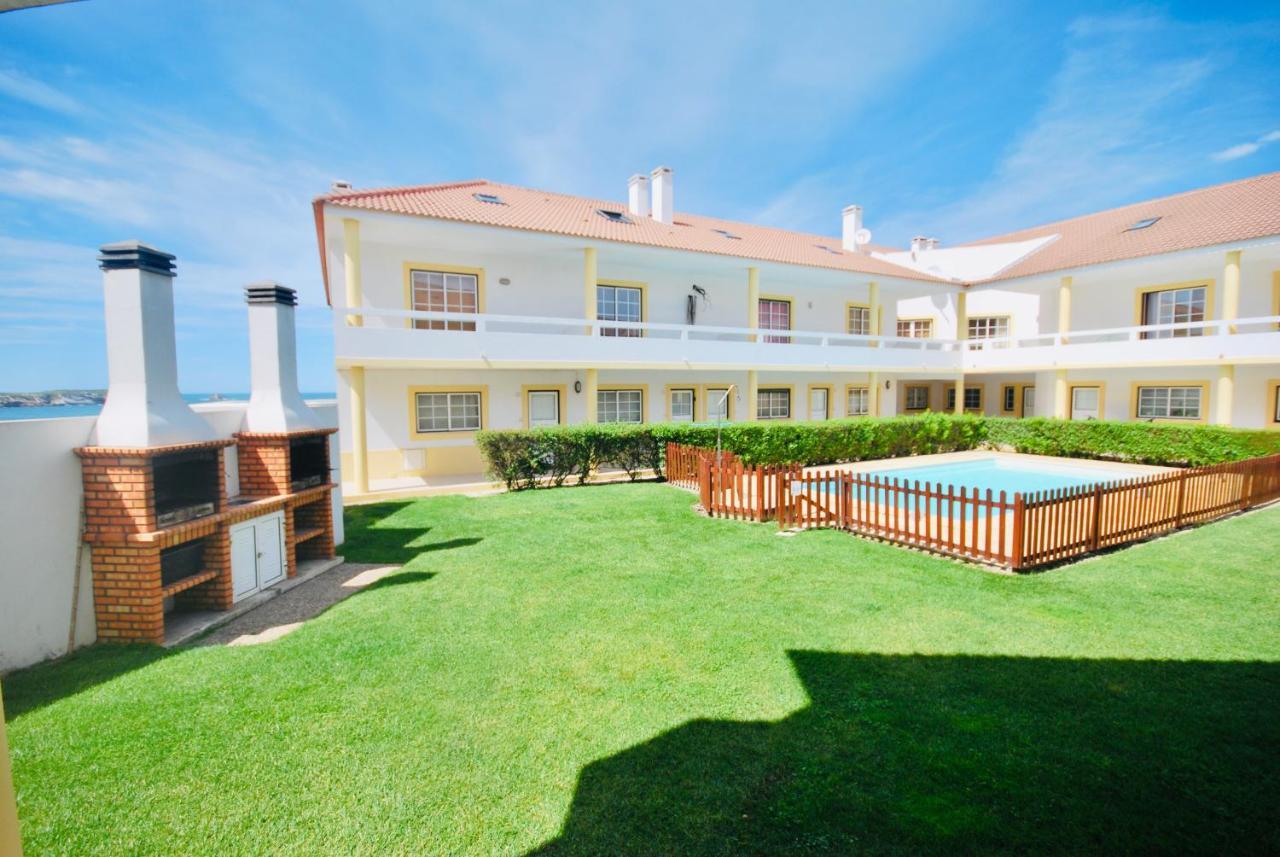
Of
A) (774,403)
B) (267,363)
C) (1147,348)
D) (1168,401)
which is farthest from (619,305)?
(1168,401)

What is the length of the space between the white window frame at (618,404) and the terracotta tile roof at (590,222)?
203 inches

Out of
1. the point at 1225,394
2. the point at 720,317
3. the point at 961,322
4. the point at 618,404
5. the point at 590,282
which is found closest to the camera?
the point at 590,282

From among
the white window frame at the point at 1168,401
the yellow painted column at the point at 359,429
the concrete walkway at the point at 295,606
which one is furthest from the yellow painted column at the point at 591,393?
the white window frame at the point at 1168,401

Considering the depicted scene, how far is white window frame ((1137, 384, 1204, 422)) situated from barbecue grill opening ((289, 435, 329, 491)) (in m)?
27.0

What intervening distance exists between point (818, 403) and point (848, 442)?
653 cm

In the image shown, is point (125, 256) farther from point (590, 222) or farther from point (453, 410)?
point (590, 222)

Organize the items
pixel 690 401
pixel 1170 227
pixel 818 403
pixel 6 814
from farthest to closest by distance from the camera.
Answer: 1. pixel 818 403
2. pixel 690 401
3. pixel 1170 227
4. pixel 6 814

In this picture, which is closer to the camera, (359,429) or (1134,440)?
(359,429)

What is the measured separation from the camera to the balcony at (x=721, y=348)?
554 inches

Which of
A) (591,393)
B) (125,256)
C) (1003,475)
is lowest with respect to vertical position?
(1003,475)

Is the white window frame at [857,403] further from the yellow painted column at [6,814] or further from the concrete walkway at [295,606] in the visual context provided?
the yellow painted column at [6,814]

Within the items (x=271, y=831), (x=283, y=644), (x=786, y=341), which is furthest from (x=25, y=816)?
(x=786, y=341)

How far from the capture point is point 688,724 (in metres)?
4.06

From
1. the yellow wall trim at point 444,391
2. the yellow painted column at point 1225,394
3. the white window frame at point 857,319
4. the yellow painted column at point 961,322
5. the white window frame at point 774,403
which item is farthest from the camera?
the white window frame at point 857,319
